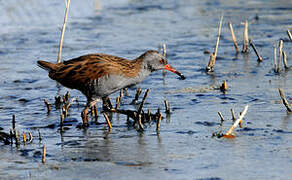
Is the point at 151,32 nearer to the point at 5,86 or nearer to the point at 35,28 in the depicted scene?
the point at 35,28

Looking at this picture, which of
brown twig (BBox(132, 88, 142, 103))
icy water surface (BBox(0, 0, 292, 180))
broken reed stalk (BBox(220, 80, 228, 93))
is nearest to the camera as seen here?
icy water surface (BBox(0, 0, 292, 180))

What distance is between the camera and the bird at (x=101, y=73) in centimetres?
805

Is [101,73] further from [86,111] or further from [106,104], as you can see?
[106,104]

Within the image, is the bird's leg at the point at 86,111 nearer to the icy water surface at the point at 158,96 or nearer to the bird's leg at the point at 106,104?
the icy water surface at the point at 158,96

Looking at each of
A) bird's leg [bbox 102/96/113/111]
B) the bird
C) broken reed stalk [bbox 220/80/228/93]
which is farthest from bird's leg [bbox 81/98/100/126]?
broken reed stalk [bbox 220/80/228/93]

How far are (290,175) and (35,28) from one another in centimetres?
1110

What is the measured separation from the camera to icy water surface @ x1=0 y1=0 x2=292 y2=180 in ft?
20.7

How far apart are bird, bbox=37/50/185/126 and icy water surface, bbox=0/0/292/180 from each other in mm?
524

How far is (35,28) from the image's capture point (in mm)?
15641

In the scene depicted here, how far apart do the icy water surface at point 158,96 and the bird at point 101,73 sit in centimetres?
52

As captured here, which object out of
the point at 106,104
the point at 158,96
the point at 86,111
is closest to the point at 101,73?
the point at 86,111

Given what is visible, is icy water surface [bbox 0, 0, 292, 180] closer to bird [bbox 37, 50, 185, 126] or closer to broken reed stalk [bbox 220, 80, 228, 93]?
broken reed stalk [bbox 220, 80, 228, 93]

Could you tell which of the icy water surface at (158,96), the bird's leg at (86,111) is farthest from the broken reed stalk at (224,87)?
the bird's leg at (86,111)

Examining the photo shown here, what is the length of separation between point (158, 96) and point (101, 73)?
183 cm
